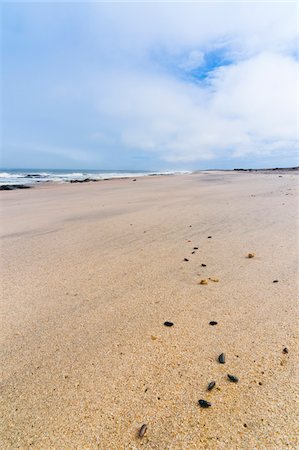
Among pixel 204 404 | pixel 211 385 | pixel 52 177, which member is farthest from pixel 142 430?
pixel 52 177

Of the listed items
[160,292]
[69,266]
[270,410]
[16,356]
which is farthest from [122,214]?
[270,410]

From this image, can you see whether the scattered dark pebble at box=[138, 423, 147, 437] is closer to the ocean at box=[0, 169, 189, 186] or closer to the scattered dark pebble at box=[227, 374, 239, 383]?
the scattered dark pebble at box=[227, 374, 239, 383]

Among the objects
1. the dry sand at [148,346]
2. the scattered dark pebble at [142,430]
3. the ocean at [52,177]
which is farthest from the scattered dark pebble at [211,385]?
the ocean at [52,177]

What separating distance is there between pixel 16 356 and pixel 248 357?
1.55 meters

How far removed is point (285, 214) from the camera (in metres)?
5.68

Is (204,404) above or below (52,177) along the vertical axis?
below

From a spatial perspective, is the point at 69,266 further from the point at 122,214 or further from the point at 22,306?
the point at 122,214

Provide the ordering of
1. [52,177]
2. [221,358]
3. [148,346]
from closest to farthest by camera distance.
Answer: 1. [221,358]
2. [148,346]
3. [52,177]

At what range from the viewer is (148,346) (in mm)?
1946

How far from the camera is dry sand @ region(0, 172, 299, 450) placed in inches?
54.7

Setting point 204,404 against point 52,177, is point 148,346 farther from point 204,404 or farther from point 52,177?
point 52,177

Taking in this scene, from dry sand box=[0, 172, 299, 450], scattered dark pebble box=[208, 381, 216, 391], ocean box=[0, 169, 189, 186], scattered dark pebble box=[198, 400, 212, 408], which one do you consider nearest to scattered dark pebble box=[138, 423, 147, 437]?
dry sand box=[0, 172, 299, 450]

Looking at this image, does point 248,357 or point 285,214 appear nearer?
point 248,357

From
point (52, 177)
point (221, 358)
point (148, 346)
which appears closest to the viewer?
point (221, 358)
